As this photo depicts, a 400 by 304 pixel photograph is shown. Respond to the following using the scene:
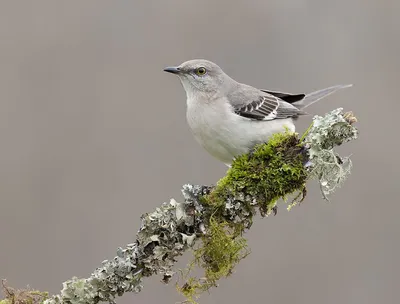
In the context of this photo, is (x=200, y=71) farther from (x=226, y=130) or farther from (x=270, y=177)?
(x=270, y=177)

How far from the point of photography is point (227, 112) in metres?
4.74

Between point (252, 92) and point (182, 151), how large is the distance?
1.84 meters

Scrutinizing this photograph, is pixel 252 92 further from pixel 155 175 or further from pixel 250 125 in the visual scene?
pixel 155 175

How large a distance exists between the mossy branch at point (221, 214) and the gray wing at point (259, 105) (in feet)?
3.76

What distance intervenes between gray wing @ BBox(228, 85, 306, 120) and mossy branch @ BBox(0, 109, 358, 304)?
3.76ft

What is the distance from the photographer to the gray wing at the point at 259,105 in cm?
480

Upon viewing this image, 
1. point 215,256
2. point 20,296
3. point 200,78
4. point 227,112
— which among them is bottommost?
point 215,256

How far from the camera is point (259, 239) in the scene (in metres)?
6.62

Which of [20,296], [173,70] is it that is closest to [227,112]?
[173,70]

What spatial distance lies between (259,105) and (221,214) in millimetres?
1588

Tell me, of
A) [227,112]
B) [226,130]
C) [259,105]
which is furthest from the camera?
[259,105]

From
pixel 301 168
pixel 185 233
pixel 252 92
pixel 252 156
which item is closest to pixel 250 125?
pixel 252 92

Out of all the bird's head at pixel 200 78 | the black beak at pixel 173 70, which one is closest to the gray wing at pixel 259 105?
the bird's head at pixel 200 78

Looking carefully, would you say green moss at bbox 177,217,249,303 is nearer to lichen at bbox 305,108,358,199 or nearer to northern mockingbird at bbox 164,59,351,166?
lichen at bbox 305,108,358,199
